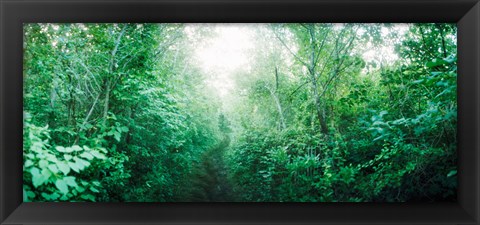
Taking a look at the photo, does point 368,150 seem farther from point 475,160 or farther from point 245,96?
point 245,96

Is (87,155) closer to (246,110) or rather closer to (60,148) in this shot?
(60,148)

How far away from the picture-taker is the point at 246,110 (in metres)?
2.46

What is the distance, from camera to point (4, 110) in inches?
65.3

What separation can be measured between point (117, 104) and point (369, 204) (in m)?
1.93

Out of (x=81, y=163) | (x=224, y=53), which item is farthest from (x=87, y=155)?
(x=224, y=53)

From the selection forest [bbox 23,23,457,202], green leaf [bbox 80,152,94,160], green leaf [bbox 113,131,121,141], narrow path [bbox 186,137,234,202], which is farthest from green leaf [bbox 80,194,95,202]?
narrow path [bbox 186,137,234,202]

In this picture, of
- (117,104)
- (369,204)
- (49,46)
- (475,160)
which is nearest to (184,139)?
(117,104)

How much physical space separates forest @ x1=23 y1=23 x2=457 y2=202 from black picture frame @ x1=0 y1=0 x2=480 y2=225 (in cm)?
17

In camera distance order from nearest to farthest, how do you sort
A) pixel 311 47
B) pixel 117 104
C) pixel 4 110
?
1. pixel 4 110
2. pixel 117 104
3. pixel 311 47

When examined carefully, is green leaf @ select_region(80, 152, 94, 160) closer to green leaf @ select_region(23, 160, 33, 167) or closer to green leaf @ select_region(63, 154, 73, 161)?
green leaf @ select_region(63, 154, 73, 161)

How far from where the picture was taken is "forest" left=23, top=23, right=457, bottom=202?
6.77 feet

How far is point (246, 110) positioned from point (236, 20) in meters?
0.91

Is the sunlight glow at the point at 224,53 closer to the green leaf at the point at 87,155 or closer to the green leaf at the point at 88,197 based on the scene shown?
the green leaf at the point at 87,155

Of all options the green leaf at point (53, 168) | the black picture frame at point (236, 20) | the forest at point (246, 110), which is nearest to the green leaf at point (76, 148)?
the forest at point (246, 110)
